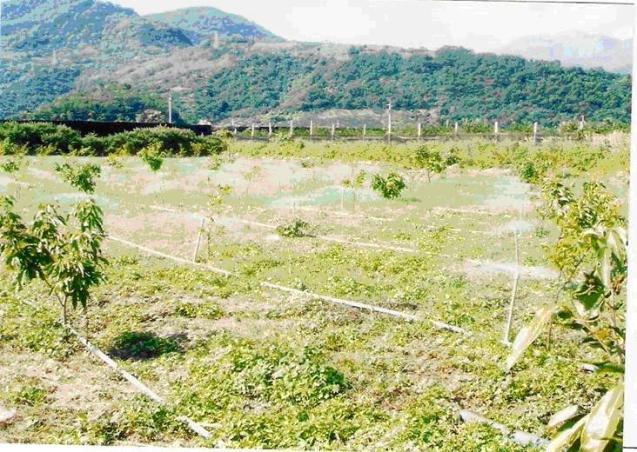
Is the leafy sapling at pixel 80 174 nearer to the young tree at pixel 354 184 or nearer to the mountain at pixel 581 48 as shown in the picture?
the young tree at pixel 354 184

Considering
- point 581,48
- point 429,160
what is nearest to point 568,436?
point 581,48

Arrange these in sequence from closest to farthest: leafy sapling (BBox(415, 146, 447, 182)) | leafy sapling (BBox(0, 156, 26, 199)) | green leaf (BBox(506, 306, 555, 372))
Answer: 1. green leaf (BBox(506, 306, 555, 372))
2. leafy sapling (BBox(0, 156, 26, 199))
3. leafy sapling (BBox(415, 146, 447, 182))

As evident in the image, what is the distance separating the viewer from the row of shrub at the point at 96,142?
4.51 metres

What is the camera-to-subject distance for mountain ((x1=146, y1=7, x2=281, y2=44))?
418cm

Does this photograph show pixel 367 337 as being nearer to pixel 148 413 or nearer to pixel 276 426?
pixel 276 426

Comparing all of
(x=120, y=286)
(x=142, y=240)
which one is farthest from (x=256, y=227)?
(x=120, y=286)

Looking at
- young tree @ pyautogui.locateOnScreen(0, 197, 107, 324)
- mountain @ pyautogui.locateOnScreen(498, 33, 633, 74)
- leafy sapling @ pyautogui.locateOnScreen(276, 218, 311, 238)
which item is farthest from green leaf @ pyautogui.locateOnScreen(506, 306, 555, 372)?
leafy sapling @ pyautogui.locateOnScreen(276, 218, 311, 238)

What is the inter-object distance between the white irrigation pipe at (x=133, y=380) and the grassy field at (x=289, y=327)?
1.3 inches

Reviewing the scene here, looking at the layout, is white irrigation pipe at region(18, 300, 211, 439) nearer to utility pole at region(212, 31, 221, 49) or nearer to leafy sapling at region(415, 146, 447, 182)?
utility pole at region(212, 31, 221, 49)

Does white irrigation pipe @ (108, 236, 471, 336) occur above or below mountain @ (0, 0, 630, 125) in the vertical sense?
below

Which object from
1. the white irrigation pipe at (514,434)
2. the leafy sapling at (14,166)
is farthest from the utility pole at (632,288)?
the leafy sapling at (14,166)

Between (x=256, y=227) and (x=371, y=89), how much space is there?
1.76 meters

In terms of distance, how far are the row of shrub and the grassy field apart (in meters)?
0.13

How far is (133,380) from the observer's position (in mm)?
3055
